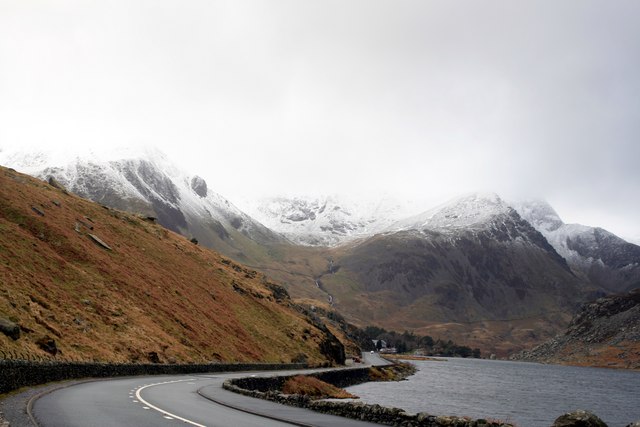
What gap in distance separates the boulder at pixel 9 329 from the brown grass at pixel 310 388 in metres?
24.6

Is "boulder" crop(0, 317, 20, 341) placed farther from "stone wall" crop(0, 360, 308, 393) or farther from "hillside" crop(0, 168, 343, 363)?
"stone wall" crop(0, 360, 308, 393)

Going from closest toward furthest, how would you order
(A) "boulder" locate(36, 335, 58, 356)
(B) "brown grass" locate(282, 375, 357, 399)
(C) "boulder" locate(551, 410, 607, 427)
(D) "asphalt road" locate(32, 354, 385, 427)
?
(C) "boulder" locate(551, 410, 607, 427), (D) "asphalt road" locate(32, 354, 385, 427), (A) "boulder" locate(36, 335, 58, 356), (B) "brown grass" locate(282, 375, 357, 399)

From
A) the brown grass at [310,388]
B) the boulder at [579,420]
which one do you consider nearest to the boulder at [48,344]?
the brown grass at [310,388]

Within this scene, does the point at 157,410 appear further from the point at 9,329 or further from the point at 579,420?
the point at 9,329

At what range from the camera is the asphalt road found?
21938 millimetres

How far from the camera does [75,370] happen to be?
41.8 m

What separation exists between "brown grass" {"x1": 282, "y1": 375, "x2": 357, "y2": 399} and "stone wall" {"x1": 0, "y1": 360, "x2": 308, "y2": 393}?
10234 mm

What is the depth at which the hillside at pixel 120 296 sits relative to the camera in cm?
5350

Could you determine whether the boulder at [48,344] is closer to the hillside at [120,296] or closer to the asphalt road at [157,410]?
the hillside at [120,296]

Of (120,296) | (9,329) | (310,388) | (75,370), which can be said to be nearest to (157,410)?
Result: (75,370)

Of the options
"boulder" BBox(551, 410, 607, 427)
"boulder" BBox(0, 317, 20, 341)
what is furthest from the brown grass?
"boulder" BBox(551, 410, 607, 427)

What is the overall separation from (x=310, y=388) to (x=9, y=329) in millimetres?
32536

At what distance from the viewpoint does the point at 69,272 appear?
68812 millimetres

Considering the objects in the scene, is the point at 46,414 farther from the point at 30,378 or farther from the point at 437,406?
the point at 437,406
